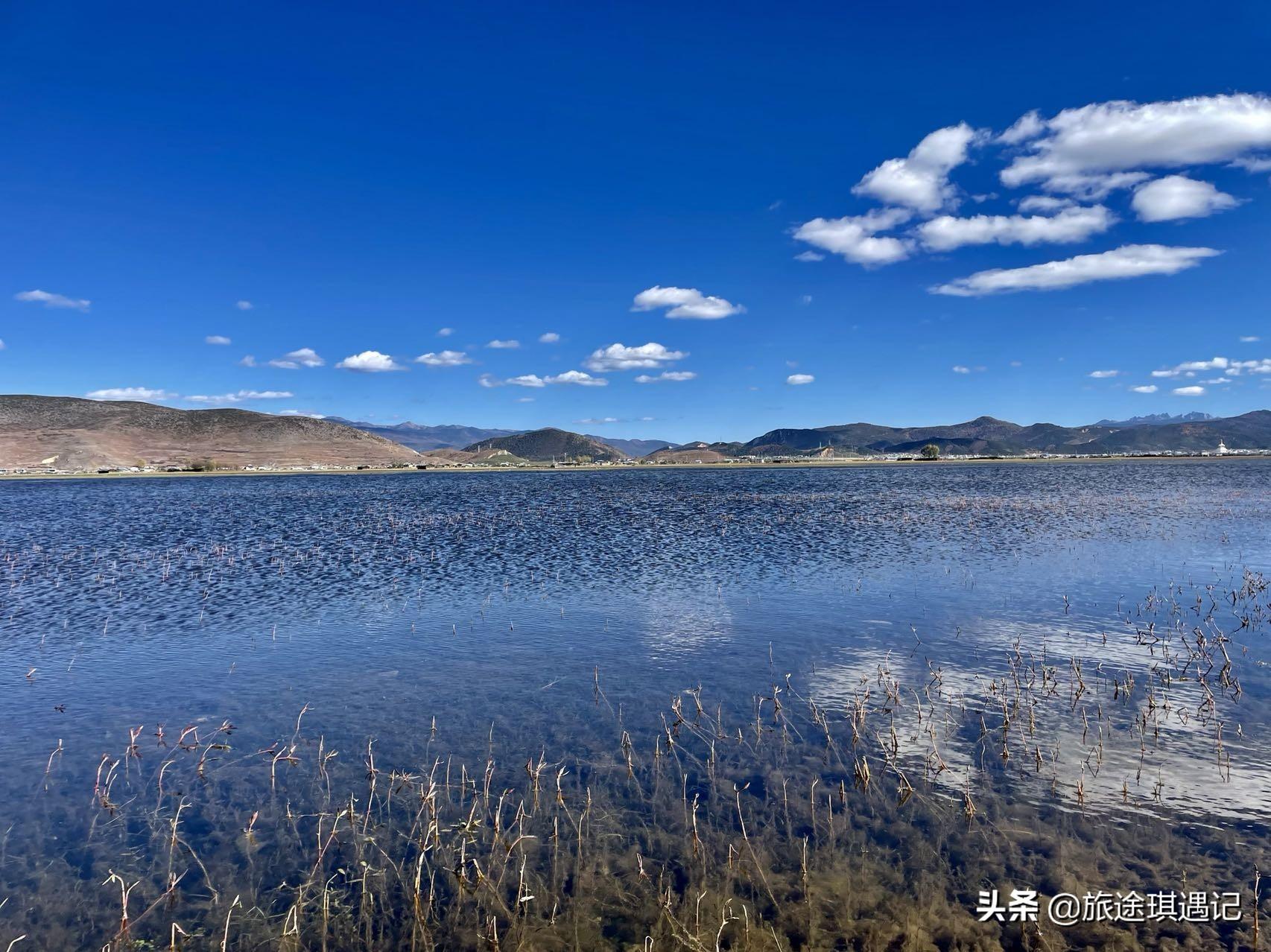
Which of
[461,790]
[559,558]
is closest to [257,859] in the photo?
[461,790]

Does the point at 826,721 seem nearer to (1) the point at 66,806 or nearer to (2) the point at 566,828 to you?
(2) the point at 566,828

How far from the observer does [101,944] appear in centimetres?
995

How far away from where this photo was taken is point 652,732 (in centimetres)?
1691

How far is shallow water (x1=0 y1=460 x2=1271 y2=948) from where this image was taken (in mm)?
10703

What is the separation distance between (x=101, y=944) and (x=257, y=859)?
2301 millimetres

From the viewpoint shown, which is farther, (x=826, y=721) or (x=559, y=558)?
(x=559, y=558)

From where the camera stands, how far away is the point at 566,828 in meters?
12.7

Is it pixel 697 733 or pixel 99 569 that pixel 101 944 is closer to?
pixel 697 733

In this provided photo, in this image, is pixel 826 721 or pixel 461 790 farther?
pixel 826 721

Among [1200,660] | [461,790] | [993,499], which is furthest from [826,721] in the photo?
[993,499]

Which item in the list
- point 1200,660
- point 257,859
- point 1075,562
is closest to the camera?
point 257,859

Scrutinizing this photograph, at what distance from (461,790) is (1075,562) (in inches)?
1467

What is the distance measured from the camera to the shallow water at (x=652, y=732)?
10.7 metres

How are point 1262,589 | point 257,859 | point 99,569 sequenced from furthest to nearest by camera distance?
point 99,569
point 1262,589
point 257,859
